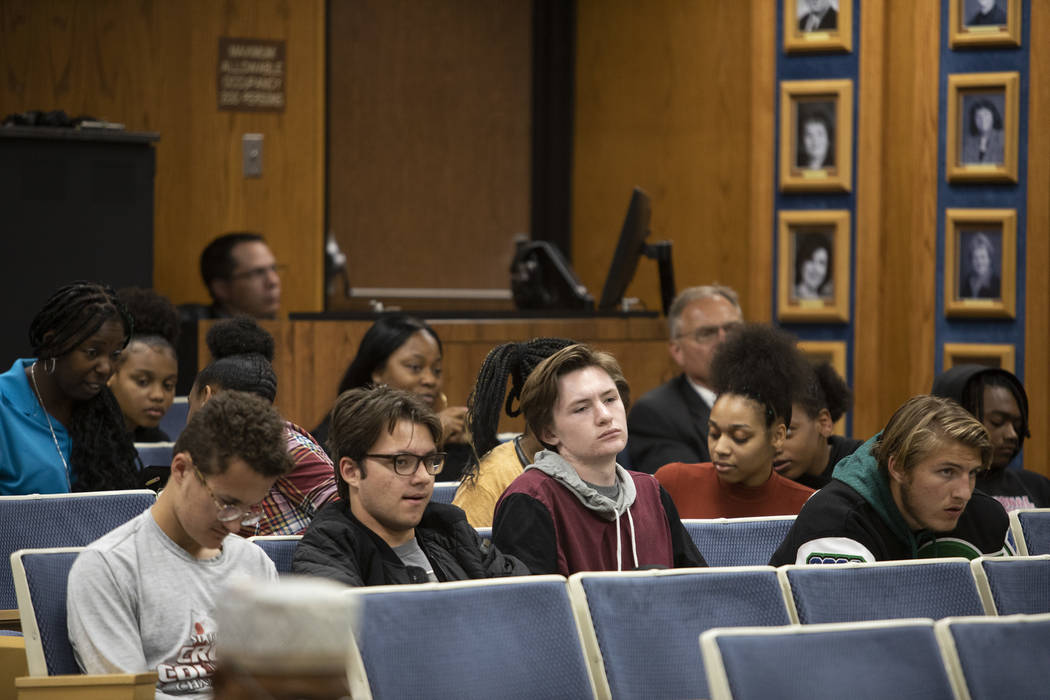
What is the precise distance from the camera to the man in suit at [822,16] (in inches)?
270

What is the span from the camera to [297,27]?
24.1ft

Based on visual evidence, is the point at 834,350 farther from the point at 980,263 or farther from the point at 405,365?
the point at 405,365

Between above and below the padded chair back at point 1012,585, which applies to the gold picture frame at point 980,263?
above

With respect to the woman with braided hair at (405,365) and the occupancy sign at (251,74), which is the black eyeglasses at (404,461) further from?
the occupancy sign at (251,74)

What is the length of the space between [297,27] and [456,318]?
85.4 inches

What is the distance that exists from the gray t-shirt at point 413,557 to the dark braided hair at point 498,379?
0.81 meters

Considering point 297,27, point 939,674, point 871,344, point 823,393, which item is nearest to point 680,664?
point 939,674

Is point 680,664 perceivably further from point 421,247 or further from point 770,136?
point 421,247

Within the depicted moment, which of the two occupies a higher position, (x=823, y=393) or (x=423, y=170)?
(x=423, y=170)

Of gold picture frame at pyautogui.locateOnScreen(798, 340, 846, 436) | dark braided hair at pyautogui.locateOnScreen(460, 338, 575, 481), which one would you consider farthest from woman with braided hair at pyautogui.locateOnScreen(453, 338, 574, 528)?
gold picture frame at pyautogui.locateOnScreen(798, 340, 846, 436)

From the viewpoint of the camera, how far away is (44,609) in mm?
2553

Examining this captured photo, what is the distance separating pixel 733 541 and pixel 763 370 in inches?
25.8

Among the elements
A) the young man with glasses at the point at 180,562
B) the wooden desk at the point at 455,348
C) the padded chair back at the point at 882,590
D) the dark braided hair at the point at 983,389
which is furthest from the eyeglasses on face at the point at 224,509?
the wooden desk at the point at 455,348

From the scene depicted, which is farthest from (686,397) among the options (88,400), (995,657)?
(995,657)
